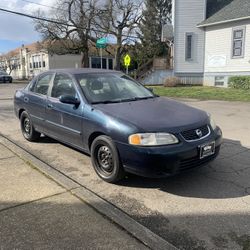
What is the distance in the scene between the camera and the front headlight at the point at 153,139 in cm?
388

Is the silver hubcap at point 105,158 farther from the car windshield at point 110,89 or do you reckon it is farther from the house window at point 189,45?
the house window at point 189,45

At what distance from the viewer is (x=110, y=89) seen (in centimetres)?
526

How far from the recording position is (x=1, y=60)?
7062 centimetres

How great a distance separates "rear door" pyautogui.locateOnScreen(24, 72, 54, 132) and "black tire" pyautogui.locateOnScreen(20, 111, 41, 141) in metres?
0.21

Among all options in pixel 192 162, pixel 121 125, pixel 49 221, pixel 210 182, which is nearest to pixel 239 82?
pixel 210 182

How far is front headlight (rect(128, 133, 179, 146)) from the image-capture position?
3875 mm

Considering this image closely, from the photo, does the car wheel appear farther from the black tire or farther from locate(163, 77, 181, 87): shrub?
locate(163, 77, 181, 87): shrub

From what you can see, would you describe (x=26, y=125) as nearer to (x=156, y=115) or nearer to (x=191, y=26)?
(x=156, y=115)

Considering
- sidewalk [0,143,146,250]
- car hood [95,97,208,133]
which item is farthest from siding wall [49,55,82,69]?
sidewalk [0,143,146,250]

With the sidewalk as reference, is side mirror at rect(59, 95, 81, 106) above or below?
above

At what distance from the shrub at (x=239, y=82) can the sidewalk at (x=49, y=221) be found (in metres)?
16.9

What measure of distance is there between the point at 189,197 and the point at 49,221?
1.73m

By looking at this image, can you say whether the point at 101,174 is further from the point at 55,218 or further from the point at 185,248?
the point at 185,248

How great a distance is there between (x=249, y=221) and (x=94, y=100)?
9.03 ft
